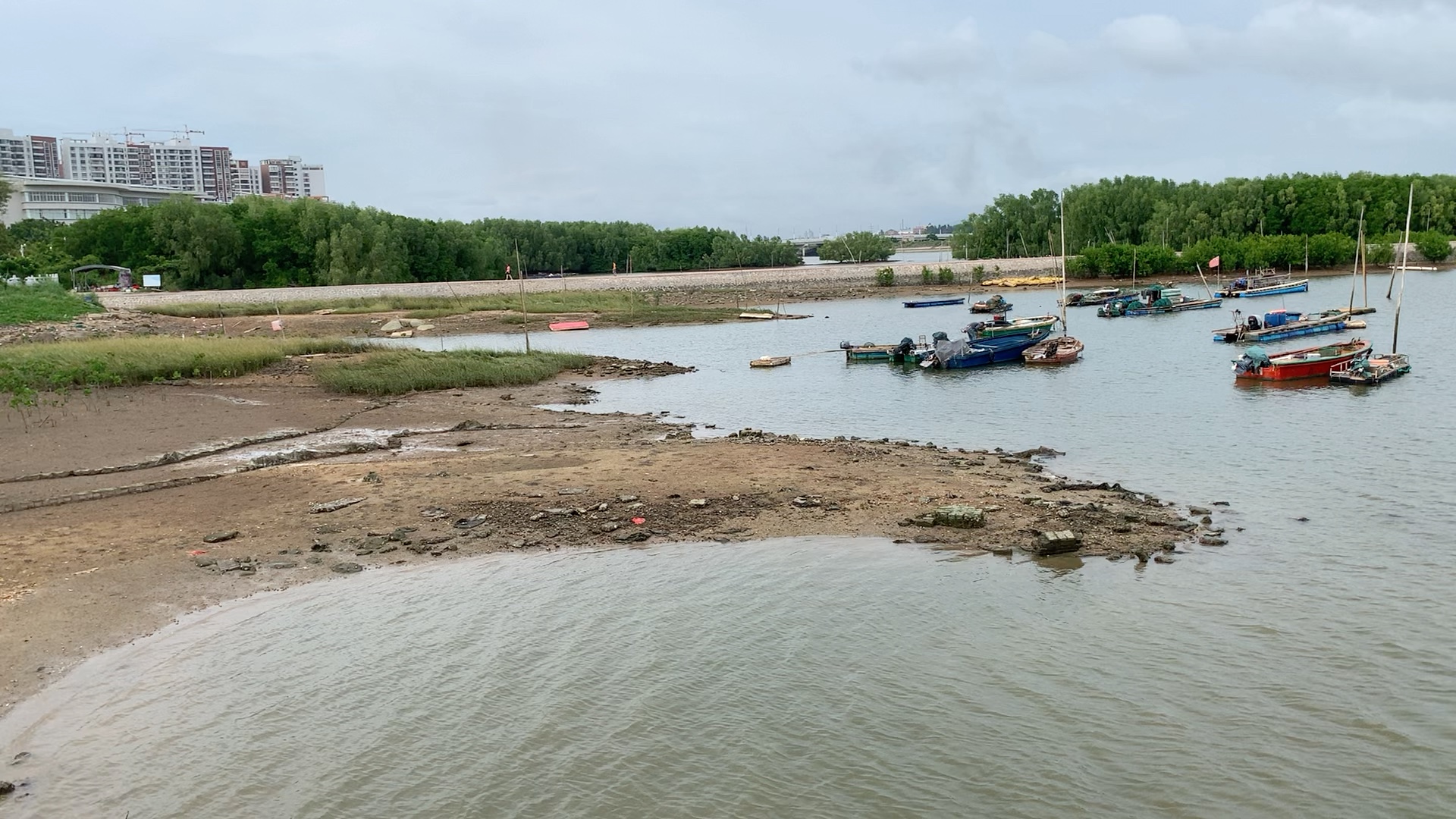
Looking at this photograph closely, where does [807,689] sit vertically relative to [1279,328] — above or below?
below

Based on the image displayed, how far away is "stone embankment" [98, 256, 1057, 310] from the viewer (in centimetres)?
8875

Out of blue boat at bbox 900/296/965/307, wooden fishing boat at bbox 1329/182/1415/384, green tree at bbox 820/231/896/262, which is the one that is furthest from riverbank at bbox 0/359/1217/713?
green tree at bbox 820/231/896/262

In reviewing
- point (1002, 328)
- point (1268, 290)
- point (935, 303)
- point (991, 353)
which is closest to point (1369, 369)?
point (991, 353)

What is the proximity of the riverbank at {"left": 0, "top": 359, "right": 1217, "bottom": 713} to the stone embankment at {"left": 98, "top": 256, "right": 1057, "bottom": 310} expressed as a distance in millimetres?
64140

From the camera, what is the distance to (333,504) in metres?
17.9

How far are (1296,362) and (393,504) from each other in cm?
3184

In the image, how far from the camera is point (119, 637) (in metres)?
12.4

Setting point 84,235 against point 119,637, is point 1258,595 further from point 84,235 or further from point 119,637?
point 84,235

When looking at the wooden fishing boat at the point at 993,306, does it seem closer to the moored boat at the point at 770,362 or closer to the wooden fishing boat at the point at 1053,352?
the wooden fishing boat at the point at 1053,352

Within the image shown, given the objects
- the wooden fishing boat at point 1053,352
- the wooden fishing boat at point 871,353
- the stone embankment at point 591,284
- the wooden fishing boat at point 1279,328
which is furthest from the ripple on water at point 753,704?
the stone embankment at point 591,284

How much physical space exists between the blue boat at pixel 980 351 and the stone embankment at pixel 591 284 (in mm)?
57988

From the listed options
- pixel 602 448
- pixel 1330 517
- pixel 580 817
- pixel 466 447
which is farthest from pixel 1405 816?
pixel 466 447

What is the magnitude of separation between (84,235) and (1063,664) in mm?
119827

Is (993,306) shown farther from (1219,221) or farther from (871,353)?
(1219,221)
